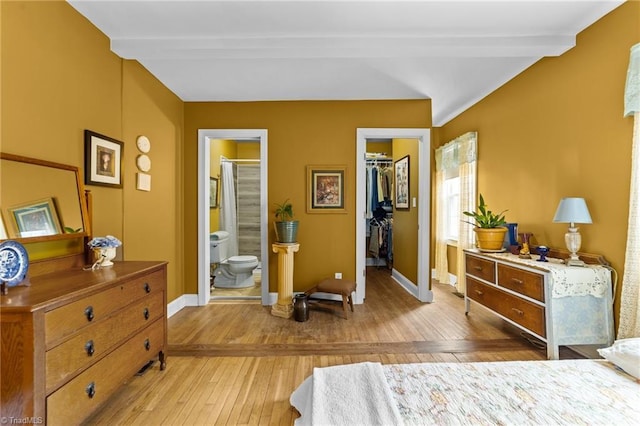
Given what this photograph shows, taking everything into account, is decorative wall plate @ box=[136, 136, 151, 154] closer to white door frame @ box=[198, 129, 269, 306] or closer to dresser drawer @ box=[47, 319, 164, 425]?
white door frame @ box=[198, 129, 269, 306]

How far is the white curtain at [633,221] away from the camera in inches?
76.9

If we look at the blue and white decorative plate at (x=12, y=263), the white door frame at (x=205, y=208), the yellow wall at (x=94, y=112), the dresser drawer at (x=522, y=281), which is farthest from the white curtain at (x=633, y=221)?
the yellow wall at (x=94, y=112)

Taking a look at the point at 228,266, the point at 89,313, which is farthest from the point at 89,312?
the point at 228,266

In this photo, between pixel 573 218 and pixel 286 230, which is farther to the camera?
pixel 286 230

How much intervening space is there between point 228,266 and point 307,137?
91.5 inches

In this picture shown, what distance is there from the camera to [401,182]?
4.80 metres

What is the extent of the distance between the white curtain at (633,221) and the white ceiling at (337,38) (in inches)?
24.4

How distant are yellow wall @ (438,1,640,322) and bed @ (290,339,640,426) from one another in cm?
126

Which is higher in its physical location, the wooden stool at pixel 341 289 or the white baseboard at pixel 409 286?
the wooden stool at pixel 341 289

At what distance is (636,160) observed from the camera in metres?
1.96

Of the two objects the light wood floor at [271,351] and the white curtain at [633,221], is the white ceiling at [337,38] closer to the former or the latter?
the white curtain at [633,221]

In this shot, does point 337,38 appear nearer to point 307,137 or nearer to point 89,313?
point 307,137

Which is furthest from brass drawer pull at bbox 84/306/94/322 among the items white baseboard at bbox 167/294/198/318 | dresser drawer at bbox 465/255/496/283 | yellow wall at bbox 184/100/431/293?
dresser drawer at bbox 465/255/496/283

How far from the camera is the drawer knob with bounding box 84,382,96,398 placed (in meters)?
1.48
